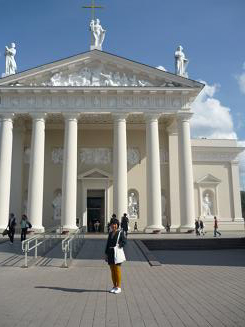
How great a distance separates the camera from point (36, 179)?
28.5 meters

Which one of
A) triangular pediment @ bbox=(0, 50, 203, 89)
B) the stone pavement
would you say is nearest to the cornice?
triangular pediment @ bbox=(0, 50, 203, 89)

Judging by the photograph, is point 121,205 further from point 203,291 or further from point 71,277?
point 203,291

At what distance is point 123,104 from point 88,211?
10794 mm

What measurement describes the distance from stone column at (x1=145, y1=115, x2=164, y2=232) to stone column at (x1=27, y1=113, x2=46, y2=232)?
332 inches

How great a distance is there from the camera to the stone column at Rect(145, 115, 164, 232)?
28.3 meters

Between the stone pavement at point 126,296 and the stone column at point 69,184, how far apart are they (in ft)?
48.2

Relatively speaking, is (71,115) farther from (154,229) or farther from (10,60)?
(154,229)

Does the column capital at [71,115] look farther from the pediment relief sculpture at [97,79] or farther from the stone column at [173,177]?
the stone column at [173,177]

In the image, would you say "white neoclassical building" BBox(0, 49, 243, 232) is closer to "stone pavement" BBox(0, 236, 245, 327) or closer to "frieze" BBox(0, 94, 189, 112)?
"frieze" BBox(0, 94, 189, 112)

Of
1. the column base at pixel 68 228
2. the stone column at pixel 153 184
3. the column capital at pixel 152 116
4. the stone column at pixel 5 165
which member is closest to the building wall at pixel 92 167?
the stone column at pixel 5 165

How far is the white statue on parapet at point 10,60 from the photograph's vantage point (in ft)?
103

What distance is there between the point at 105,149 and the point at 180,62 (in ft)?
34.0

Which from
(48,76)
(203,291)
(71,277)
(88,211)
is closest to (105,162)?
(88,211)

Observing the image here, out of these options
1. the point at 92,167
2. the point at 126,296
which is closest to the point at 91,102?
the point at 92,167
